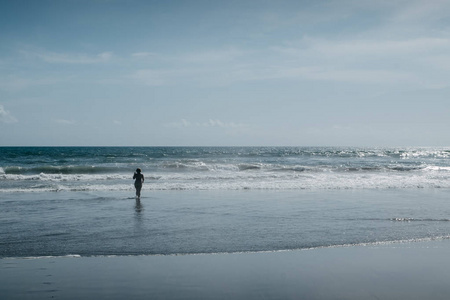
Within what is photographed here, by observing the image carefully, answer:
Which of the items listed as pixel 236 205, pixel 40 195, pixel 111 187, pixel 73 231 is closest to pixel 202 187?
pixel 111 187

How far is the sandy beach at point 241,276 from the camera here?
5.89 meters

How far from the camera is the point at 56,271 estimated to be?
6.96 meters

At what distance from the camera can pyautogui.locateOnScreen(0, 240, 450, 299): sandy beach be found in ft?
19.3

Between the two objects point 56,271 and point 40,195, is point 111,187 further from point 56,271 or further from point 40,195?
point 56,271

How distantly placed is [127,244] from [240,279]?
136 inches

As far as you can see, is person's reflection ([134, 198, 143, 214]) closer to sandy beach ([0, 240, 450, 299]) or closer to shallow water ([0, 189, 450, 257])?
shallow water ([0, 189, 450, 257])

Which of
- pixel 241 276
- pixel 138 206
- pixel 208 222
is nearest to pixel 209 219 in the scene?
pixel 208 222

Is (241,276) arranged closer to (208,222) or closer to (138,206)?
(208,222)

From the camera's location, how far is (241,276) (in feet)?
21.8

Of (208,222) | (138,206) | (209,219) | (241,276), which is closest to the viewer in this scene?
(241,276)

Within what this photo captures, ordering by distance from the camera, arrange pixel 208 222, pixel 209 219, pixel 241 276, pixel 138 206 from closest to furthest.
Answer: pixel 241 276 < pixel 208 222 < pixel 209 219 < pixel 138 206

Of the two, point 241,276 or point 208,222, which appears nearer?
point 241,276

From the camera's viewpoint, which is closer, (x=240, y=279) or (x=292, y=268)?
(x=240, y=279)

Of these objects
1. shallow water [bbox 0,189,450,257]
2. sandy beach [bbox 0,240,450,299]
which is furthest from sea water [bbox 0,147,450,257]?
sandy beach [bbox 0,240,450,299]
